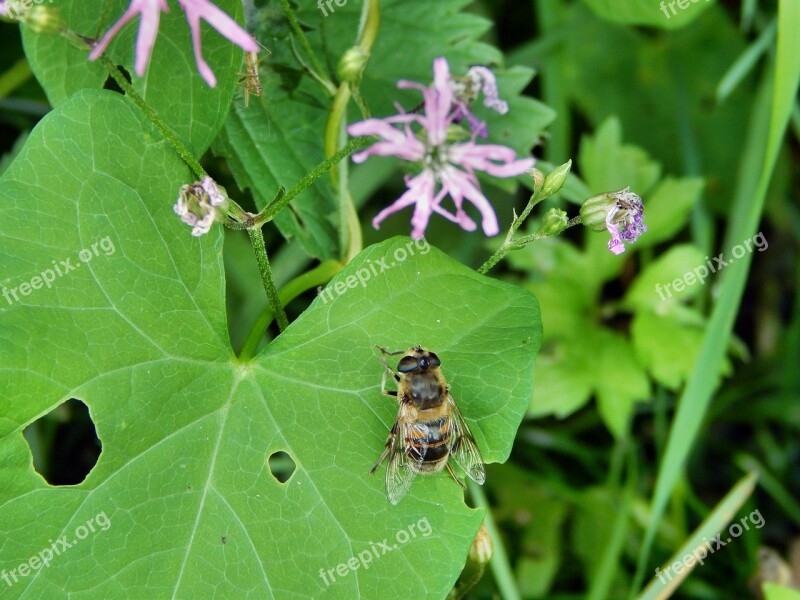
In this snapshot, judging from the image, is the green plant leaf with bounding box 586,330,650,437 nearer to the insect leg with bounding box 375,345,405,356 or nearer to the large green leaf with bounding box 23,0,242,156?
the insect leg with bounding box 375,345,405,356

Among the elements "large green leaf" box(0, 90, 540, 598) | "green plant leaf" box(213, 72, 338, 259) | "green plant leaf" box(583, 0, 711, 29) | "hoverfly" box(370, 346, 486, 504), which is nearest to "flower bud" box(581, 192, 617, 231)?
"large green leaf" box(0, 90, 540, 598)

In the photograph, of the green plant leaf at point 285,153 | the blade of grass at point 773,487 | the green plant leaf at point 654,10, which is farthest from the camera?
the blade of grass at point 773,487

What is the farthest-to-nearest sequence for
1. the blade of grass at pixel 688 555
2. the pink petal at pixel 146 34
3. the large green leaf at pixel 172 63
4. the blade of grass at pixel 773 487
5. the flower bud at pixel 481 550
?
the blade of grass at pixel 773 487 → the blade of grass at pixel 688 555 → the flower bud at pixel 481 550 → the large green leaf at pixel 172 63 → the pink petal at pixel 146 34

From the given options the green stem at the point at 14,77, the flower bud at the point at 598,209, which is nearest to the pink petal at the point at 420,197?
the flower bud at the point at 598,209

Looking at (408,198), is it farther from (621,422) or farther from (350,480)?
(621,422)

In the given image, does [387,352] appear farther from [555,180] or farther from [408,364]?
[555,180]

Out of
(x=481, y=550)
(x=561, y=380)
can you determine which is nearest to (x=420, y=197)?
(x=481, y=550)

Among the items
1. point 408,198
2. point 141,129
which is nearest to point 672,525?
point 408,198

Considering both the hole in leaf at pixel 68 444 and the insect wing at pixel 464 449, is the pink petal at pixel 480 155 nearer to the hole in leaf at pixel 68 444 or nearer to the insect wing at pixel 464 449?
the insect wing at pixel 464 449
